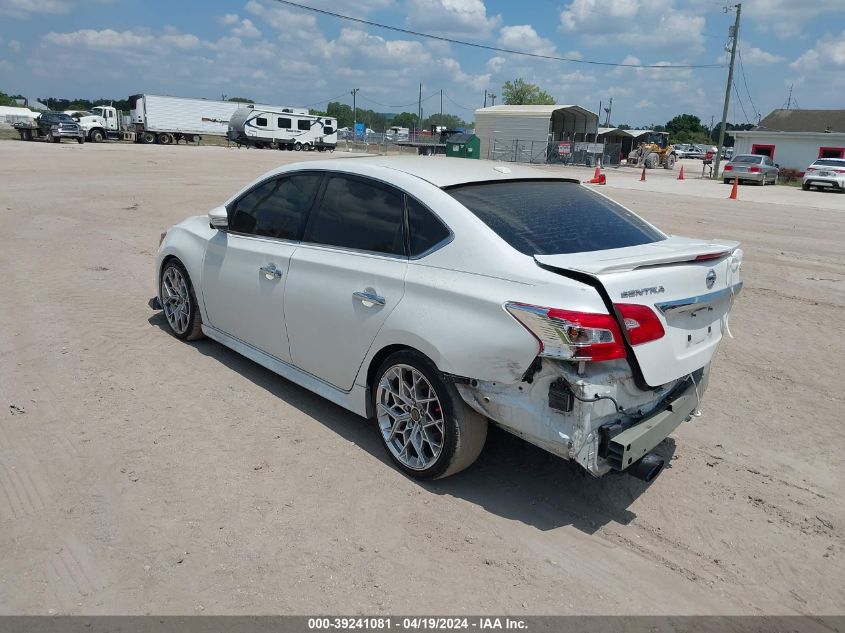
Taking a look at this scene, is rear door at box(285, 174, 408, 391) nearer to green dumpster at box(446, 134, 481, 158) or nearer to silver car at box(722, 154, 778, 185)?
silver car at box(722, 154, 778, 185)

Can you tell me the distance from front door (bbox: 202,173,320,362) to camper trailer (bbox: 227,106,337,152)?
1996 inches

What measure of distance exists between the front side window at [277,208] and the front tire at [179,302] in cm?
87

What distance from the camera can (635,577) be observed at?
2969 millimetres

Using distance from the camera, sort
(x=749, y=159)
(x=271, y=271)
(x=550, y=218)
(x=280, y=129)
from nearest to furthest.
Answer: (x=550, y=218)
(x=271, y=271)
(x=749, y=159)
(x=280, y=129)

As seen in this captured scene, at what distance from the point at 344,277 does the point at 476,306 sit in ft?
Result: 3.42

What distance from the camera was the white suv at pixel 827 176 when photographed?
2939cm

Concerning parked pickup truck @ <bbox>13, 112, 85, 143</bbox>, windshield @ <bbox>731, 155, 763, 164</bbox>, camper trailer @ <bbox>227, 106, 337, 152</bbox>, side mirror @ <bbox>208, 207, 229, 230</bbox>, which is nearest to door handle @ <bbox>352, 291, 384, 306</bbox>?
side mirror @ <bbox>208, 207, 229, 230</bbox>

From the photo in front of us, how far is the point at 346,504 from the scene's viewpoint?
345 cm

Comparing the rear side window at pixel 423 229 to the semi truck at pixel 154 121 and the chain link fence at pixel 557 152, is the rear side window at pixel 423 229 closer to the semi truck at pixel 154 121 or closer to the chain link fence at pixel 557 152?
the chain link fence at pixel 557 152

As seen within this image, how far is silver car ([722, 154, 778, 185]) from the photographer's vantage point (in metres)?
32.6

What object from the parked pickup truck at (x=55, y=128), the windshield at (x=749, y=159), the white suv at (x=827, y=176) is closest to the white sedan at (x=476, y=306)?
the white suv at (x=827, y=176)

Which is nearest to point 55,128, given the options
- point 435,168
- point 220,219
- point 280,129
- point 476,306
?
point 280,129

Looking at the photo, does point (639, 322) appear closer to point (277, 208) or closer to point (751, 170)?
point (277, 208)
